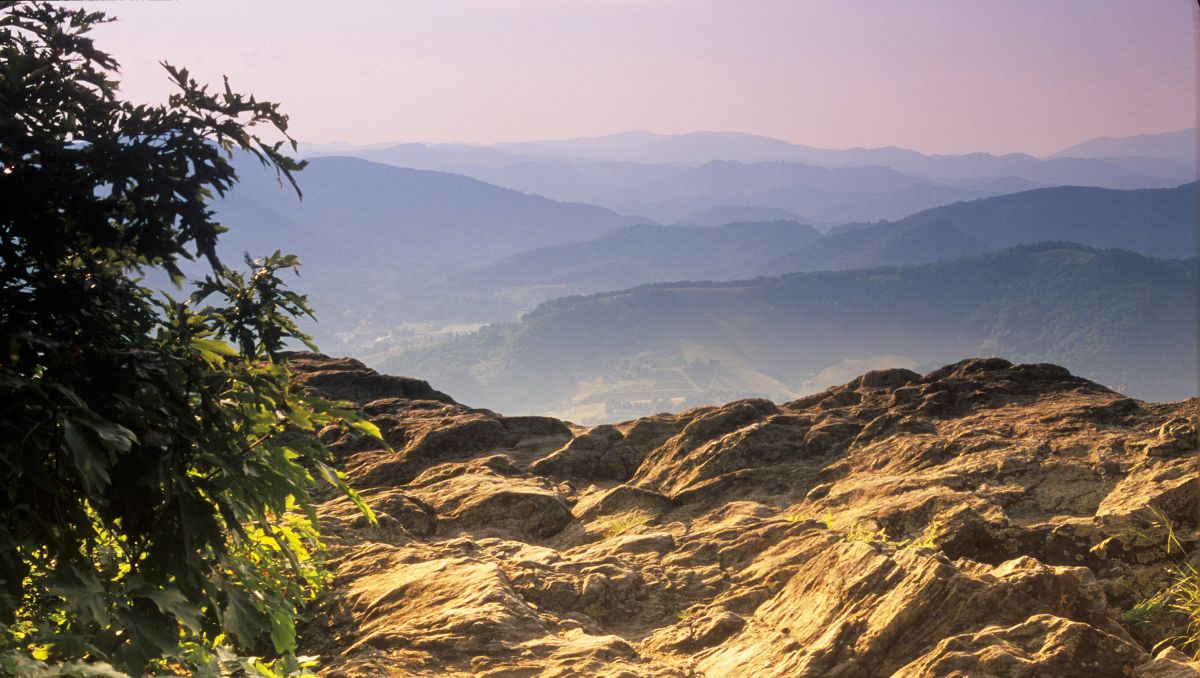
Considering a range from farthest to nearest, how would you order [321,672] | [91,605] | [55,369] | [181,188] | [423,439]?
[423,439] < [321,672] < [181,188] < [55,369] < [91,605]

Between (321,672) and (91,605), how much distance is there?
139 inches

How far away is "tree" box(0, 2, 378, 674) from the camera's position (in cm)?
558

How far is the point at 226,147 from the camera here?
706 cm

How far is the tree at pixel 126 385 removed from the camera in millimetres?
5582

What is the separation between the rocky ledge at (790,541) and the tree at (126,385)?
2.67m

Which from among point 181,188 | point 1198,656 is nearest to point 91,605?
point 181,188

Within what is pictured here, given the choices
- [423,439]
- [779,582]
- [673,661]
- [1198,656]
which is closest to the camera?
[1198,656]

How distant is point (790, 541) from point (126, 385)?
26.1 feet

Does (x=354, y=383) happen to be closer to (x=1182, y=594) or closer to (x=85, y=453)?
(x=85, y=453)

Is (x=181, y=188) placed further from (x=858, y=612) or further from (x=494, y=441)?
(x=494, y=441)

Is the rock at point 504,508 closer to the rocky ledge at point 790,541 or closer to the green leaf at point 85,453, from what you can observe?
A: the rocky ledge at point 790,541

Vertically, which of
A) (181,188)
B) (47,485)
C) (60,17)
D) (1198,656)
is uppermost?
(60,17)

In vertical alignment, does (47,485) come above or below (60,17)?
below

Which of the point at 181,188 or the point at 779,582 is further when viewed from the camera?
the point at 779,582
